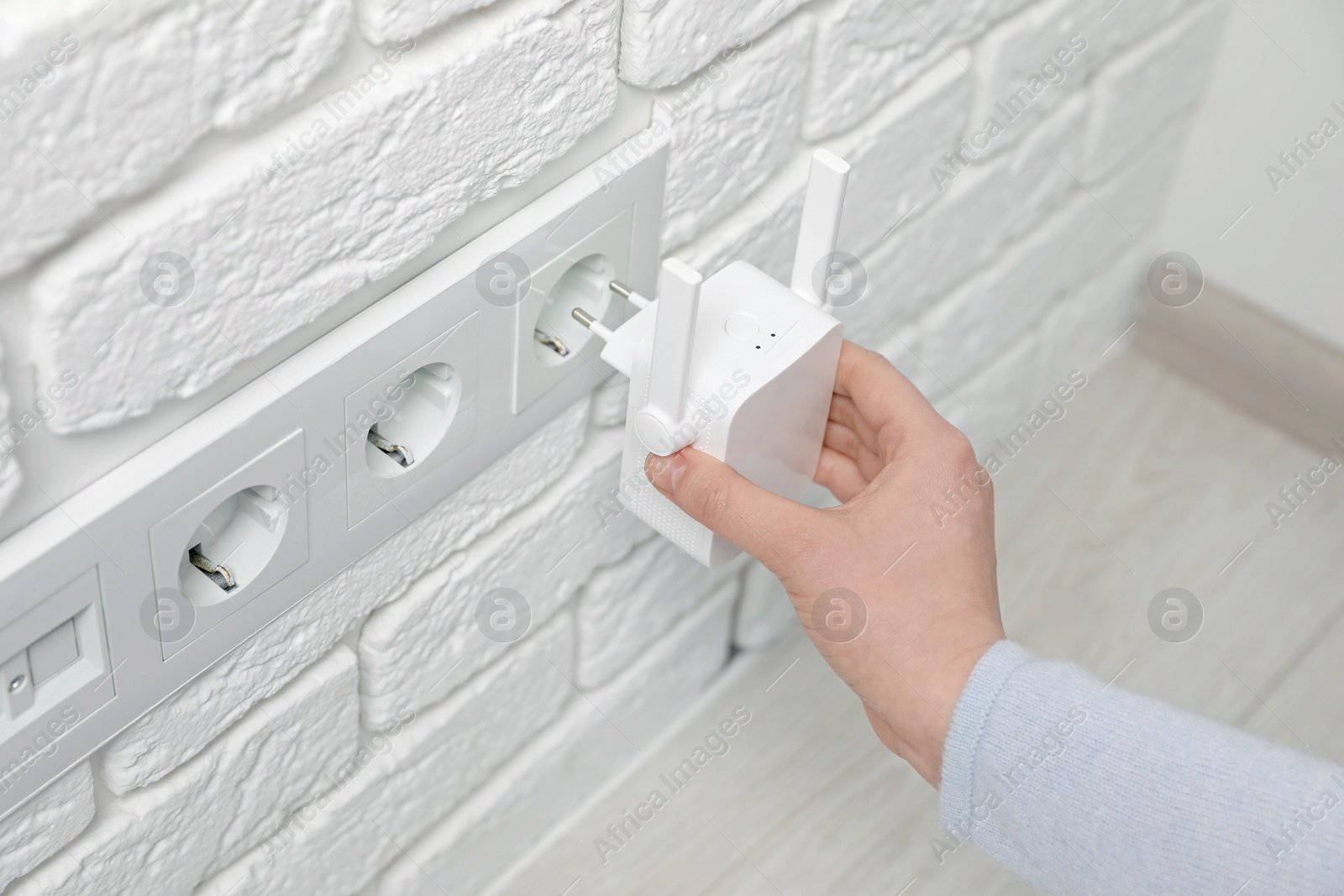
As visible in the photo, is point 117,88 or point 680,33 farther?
point 680,33

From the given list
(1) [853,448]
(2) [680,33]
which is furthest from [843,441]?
(2) [680,33]

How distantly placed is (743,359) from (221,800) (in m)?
0.30

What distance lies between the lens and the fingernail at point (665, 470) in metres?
0.59

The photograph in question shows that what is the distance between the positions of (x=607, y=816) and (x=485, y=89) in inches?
21.0

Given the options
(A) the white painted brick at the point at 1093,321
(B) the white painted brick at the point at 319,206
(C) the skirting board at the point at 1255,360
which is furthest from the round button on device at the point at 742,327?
(C) the skirting board at the point at 1255,360

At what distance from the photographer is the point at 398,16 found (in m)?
0.45

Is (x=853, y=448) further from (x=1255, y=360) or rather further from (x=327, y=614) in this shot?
(x=1255, y=360)

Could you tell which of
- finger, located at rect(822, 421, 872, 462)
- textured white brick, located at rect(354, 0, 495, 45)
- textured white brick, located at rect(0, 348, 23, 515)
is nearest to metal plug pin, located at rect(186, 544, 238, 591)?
textured white brick, located at rect(0, 348, 23, 515)

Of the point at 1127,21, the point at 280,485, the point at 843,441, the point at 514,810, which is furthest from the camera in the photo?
the point at 1127,21

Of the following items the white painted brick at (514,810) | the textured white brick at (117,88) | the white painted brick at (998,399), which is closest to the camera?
the textured white brick at (117,88)

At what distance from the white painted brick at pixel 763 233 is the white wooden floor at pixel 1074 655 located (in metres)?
0.35

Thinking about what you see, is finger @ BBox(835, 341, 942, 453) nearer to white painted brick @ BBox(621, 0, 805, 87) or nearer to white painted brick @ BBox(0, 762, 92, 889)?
white painted brick @ BBox(621, 0, 805, 87)

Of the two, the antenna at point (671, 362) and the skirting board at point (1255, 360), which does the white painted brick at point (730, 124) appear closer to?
the antenna at point (671, 362)

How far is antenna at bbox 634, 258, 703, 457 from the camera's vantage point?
20.0 inches
